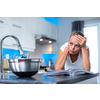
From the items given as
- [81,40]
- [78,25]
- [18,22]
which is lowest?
[81,40]

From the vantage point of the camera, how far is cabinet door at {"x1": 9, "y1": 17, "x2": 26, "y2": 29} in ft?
9.70

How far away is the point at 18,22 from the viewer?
313 cm

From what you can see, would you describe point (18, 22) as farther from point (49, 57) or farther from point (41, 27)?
point (49, 57)

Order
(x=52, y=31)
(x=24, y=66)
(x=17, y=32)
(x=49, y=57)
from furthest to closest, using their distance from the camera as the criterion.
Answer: (x=49, y=57) → (x=52, y=31) → (x=17, y=32) → (x=24, y=66)

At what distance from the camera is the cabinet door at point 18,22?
9.70ft

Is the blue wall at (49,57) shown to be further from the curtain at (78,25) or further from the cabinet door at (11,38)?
the cabinet door at (11,38)

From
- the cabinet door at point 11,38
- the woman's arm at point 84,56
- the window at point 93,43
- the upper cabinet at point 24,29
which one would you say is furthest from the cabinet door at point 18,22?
the window at point 93,43

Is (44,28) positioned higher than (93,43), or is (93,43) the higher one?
(44,28)

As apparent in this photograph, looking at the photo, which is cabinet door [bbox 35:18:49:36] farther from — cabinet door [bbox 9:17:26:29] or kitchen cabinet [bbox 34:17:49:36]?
cabinet door [bbox 9:17:26:29]

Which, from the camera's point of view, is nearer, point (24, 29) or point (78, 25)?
point (24, 29)

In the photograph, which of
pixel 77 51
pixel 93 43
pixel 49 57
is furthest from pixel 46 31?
pixel 77 51
